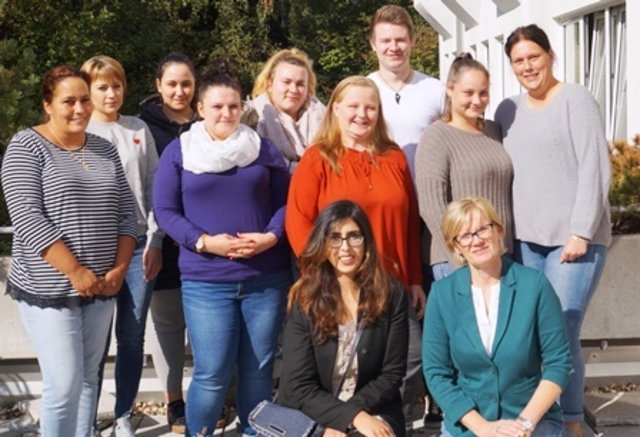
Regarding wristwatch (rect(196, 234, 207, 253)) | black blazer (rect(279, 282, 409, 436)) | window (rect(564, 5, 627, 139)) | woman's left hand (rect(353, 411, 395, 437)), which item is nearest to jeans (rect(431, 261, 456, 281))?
black blazer (rect(279, 282, 409, 436))

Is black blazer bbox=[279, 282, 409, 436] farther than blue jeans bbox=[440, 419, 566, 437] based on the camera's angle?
Yes

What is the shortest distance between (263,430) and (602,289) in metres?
2.56

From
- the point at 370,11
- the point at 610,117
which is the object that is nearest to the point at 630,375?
the point at 610,117

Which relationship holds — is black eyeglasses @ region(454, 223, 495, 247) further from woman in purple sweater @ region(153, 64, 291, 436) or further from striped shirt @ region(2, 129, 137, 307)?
striped shirt @ region(2, 129, 137, 307)

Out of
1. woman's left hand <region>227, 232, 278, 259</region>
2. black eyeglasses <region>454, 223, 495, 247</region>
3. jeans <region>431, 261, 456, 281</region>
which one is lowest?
jeans <region>431, 261, 456, 281</region>

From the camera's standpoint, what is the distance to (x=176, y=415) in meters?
5.32

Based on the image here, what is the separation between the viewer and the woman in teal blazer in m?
3.89

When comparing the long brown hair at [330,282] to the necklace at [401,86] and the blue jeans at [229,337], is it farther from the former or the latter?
the necklace at [401,86]

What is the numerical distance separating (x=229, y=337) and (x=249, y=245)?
1.51ft

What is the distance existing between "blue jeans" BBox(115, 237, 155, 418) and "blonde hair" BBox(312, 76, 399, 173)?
1114mm

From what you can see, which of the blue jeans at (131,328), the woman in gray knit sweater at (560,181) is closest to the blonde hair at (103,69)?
the blue jeans at (131,328)

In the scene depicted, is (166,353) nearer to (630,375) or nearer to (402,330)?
(402,330)

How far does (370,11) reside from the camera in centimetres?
3275

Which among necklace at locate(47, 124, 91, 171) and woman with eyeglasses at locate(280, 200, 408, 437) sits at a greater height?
necklace at locate(47, 124, 91, 171)
